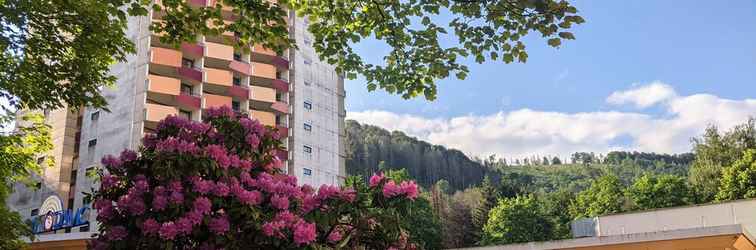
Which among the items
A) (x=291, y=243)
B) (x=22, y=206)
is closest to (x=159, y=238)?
(x=291, y=243)

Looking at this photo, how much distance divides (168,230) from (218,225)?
1.36 ft

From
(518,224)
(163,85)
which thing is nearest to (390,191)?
(163,85)

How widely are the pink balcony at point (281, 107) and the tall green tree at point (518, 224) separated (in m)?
16.3

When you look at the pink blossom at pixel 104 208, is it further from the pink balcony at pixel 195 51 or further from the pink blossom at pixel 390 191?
the pink balcony at pixel 195 51

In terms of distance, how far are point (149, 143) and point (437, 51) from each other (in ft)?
10.0

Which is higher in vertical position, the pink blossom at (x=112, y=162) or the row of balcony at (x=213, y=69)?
the row of balcony at (x=213, y=69)

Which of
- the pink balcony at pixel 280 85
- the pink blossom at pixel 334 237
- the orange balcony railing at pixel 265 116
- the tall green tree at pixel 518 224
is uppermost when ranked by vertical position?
the pink balcony at pixel 280 85

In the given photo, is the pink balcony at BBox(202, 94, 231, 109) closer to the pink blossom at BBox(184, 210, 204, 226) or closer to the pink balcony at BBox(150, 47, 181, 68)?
the pink balcony at BBox(150, 47, 181, 68)

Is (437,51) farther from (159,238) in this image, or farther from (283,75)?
(283,75)

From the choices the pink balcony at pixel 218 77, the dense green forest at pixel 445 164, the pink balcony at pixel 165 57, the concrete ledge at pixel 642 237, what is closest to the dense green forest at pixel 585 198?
the pink balcony at pixel 218 77

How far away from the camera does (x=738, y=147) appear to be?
3881 centimetres

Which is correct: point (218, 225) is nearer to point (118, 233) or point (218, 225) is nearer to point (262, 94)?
point (118, 233)

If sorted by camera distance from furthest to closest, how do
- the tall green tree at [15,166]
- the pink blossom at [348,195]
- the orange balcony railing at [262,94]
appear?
the orange balcony railing at [262,94] < the tall green tree at [15,166] < the pink blossom at [348,195]

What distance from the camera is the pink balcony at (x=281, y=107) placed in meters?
42.9
